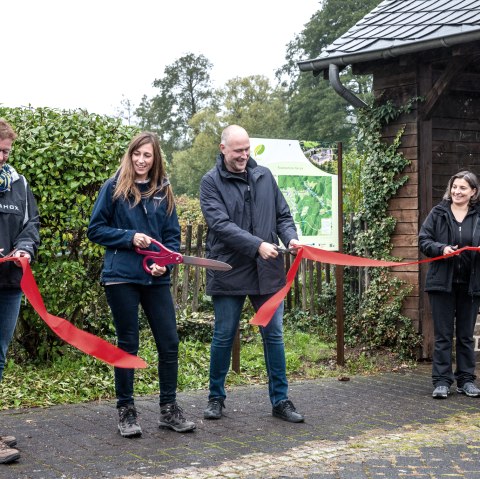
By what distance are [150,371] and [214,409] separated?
1655 millimetres

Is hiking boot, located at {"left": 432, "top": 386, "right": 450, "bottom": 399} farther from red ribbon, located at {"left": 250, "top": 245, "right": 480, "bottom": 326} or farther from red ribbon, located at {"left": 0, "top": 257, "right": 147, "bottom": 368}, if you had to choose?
red ribbon, located at {"left": 0, "top": 257, "right": 147, "bottom": 368}

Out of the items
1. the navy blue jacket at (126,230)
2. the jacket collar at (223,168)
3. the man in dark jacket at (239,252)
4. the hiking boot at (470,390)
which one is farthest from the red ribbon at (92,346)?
the hiking boot at (470,390)

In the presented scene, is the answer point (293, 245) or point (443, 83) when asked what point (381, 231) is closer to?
point (443, 83)

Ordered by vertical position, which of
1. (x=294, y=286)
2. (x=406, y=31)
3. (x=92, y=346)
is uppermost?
(x=406, y=31)

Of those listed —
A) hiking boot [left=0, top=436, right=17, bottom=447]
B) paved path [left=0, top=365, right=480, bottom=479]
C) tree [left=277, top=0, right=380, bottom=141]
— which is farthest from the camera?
tree [left=277, top=0, right=380, bottom=141]

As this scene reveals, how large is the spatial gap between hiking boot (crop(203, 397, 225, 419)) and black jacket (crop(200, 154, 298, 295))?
2.57ft

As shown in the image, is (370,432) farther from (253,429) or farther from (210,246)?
(210,246)

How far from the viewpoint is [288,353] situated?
342 inches

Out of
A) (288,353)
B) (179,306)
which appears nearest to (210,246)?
(288,353)

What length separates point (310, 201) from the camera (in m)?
8.05

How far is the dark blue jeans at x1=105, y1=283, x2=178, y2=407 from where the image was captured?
5305 millimetres

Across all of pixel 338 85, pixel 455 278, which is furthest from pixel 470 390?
pixel 338 85

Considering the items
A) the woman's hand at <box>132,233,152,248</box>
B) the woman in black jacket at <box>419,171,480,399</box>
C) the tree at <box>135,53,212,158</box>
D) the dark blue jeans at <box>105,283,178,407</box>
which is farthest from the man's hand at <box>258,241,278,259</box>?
the tree at <box>135,53,212,158</box>

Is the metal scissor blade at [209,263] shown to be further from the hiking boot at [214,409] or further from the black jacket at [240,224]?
the hiking boot at [214,409]
